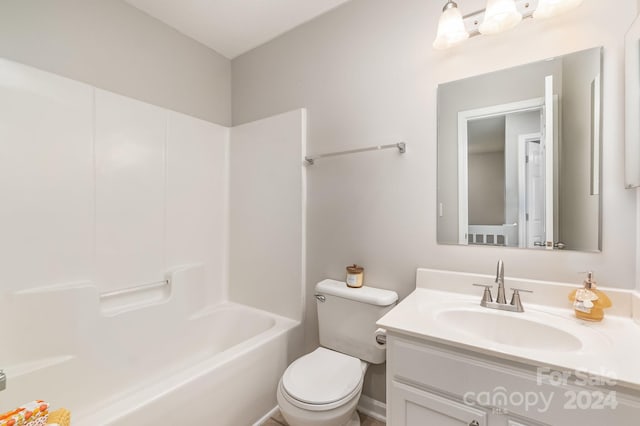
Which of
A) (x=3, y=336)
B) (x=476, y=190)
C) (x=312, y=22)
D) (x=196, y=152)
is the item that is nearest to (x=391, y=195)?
(x=476, y=190)

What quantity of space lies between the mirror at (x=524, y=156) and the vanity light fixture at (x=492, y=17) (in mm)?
184

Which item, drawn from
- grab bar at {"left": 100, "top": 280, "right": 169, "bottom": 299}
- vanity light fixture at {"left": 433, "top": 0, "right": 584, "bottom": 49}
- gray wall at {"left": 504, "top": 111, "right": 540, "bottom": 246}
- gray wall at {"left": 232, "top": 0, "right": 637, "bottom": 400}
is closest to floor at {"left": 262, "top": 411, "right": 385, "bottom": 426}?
gray wall at {"left": 232, "top": 0, "right": 637, "bottom": 400}

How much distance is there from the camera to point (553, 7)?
1.14 meters

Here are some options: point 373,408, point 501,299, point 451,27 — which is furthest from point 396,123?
point 373,408

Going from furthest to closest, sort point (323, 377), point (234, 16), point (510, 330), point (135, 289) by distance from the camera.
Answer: point (234, 16)
point (135, 289)
point (323, 377)
point (510, 330)

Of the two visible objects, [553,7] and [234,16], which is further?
[234,16]

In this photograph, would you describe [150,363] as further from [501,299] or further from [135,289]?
[501,299]

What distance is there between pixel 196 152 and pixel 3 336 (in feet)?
Result: 4.68

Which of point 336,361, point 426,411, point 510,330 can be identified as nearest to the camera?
point 426,411

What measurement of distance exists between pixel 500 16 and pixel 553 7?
187mm

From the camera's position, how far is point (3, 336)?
1.29 metres

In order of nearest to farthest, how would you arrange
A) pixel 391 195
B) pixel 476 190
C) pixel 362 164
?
pixel 476 190 → pixel 391 195 → pixel 362 164

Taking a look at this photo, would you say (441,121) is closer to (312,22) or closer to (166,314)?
(312,22)

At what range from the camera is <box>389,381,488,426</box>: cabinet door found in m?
0.90
